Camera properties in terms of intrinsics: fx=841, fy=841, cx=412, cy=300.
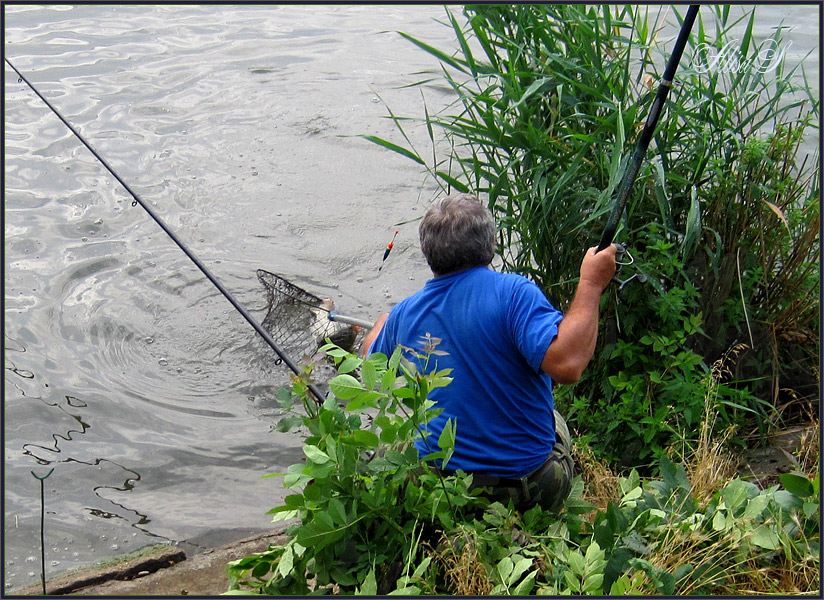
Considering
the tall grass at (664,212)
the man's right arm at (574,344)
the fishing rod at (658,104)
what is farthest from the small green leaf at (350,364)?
the tall grass at (664,212)

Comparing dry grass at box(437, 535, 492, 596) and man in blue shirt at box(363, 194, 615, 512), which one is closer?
dry grass at box(437, 535, 492, 596)

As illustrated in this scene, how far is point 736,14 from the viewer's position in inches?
346

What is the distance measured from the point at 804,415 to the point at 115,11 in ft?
32.0

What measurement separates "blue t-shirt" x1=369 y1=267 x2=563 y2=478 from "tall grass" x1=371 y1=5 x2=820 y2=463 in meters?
1.07

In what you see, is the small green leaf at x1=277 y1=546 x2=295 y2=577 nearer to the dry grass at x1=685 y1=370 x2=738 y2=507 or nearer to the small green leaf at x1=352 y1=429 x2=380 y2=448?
the small green leaf at x1=352 y1=429 x2=380 y2=448

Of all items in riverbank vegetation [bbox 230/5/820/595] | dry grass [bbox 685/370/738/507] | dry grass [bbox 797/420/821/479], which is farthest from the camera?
riverbank vegetation [bbox 230/5/820/595]

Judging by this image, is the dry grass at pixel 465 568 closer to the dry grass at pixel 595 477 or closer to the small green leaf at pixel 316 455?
the small green leaf at pixel 316 455

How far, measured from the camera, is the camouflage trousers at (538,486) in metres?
2.91

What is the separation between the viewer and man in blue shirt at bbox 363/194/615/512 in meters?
2.81

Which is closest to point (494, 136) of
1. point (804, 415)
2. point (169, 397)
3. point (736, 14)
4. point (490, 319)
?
point (490, 319)

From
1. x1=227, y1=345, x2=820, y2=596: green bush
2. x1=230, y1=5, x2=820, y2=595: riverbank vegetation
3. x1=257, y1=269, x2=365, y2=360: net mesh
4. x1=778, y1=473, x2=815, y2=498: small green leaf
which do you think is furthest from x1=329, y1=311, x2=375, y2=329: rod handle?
x1=778, y1=473, x2=815, y2=498: small green leaf

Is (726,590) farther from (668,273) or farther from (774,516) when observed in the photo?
(668,273)

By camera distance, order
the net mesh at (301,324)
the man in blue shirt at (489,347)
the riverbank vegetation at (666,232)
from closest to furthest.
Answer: the man in blue shirt at (489,347)
the riverbank vegetation at (666,232)
the net mesh at (301,324)

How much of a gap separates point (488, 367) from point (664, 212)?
1356mm
